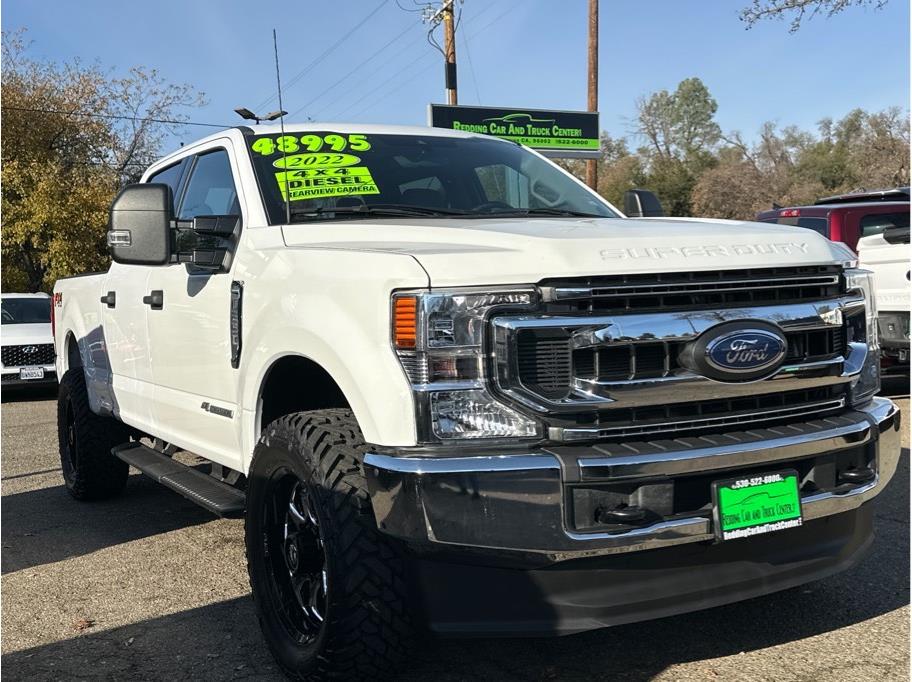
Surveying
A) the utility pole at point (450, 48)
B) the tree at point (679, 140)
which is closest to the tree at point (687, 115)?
the tree at point (679, 140)

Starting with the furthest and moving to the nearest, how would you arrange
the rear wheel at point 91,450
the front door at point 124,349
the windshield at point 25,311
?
the windshield at point 25,311 < the rear wheel at point 91,450 < the front door at point 124,349

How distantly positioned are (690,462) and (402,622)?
0.98m

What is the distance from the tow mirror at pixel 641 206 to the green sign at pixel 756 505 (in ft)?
7.65

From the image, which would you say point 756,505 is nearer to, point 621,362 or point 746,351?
point 746,351

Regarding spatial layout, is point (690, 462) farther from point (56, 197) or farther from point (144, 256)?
point (56, 197)

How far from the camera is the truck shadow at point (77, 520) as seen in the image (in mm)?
5047

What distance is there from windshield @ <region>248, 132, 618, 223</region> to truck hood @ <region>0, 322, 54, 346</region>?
10281mm

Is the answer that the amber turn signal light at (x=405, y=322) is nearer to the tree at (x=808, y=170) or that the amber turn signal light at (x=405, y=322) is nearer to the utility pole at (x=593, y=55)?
the utility pole at (x=593, y=55)

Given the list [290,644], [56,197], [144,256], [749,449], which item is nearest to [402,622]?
[290,644]

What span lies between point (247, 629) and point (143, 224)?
1.70 meters

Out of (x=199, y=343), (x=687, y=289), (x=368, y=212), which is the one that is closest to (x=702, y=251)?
(x=687, y=289)

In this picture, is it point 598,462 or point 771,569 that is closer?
point 598,462

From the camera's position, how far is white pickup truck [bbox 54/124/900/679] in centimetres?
264

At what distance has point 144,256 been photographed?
389 centimetres
